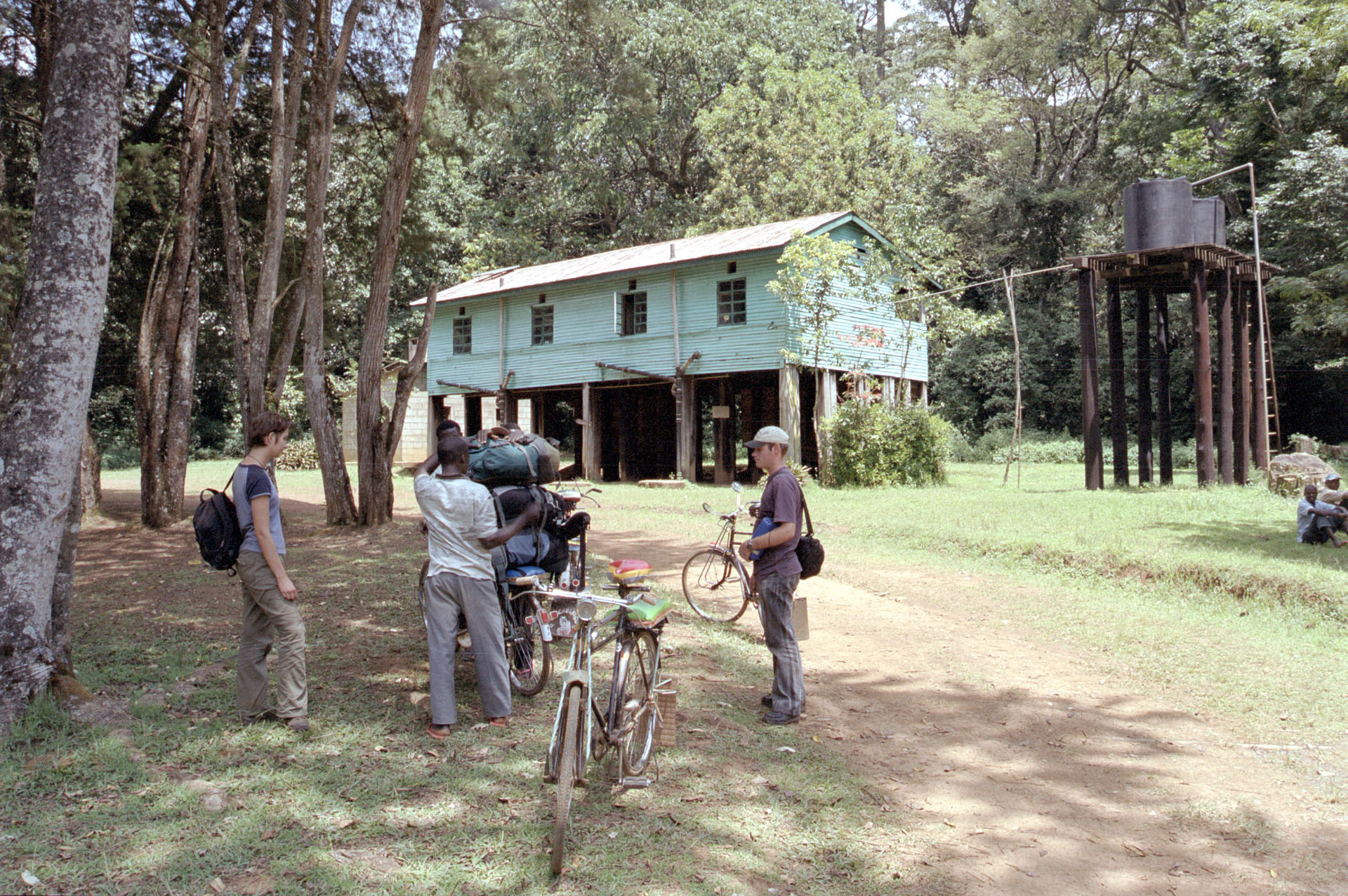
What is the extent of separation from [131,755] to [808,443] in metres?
23.6

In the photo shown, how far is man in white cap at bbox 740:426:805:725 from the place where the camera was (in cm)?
599

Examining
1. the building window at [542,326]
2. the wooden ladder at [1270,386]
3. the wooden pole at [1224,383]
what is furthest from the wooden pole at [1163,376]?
the building window at [542,326]

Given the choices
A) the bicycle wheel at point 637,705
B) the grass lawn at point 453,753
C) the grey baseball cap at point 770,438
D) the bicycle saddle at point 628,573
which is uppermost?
the grey baseball cap at point 770,438

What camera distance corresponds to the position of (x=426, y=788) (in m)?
4.86

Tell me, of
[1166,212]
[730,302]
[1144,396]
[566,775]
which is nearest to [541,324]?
[730,302]

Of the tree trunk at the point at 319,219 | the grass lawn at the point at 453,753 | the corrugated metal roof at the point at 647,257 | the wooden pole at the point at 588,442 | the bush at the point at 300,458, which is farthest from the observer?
the bush at the point at 300,458

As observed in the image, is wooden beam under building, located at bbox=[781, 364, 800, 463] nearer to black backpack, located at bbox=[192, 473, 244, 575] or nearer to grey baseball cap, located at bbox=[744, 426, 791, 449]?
grey baseball cap, located at bbox=[744, 426, 791, 449]

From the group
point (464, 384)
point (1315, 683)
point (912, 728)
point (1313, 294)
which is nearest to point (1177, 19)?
point (1313, 294)

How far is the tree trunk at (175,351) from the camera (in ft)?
46.1

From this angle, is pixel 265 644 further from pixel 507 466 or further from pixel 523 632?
pixel 507 466

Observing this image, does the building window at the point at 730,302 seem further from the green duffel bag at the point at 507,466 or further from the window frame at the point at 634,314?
the green duffel bag at the point at 507,466

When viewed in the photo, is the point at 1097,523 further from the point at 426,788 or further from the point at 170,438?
the point at 170,438

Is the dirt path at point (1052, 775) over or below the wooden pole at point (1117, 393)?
below

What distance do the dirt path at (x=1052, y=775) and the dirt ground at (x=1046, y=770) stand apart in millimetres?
12
